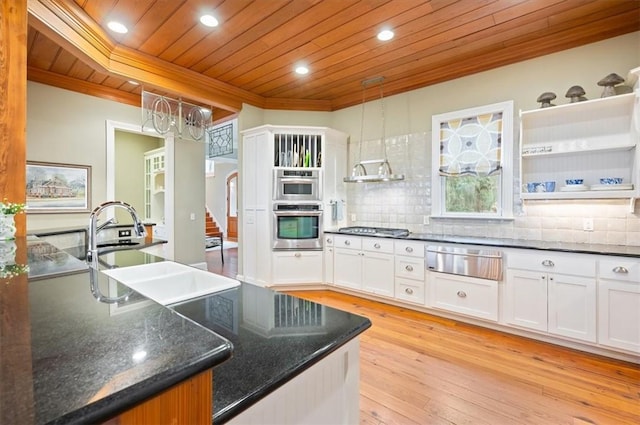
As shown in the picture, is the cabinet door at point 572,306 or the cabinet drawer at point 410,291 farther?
the cabinet drawer at point 410,291

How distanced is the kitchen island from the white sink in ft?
1.65

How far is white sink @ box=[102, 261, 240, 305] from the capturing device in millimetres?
1692

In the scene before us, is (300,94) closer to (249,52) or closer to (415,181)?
(249,52)

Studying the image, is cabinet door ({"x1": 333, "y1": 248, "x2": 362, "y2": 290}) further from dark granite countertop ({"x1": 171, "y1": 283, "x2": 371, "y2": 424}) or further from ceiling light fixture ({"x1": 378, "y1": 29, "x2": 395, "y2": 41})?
dark granite countertop ({"x1": 171, "y1": 283, "x2": 371, "y2": 424})

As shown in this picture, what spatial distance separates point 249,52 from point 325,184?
1909 mm

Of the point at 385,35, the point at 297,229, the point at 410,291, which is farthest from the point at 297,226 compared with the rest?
the point at 385,35

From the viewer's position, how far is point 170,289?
1775 millimetres

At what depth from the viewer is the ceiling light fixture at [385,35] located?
3.06 metres

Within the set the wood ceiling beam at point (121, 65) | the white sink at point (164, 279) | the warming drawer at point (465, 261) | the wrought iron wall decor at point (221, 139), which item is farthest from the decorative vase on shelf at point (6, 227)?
the wrought iron wall decor at point (221, 139)

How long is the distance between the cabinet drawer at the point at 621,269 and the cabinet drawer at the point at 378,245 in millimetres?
1902

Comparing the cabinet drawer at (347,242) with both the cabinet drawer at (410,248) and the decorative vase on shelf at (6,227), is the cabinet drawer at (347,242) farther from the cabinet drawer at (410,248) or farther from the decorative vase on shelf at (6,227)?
the decorative vase on shelf at (6,227)

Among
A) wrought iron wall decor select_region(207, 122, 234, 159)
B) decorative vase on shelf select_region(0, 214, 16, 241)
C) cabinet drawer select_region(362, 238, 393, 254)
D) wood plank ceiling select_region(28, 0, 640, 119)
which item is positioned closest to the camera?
decorative vase on shelf select_region(0, 214, 16, 241)

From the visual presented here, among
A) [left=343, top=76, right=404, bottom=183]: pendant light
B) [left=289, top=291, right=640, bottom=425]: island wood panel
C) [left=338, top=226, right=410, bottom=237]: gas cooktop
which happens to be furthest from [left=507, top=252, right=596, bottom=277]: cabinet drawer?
[left=343, top=76, right=404, bottom=183]: pendant light

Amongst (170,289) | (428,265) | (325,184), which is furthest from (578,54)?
(170,289)
